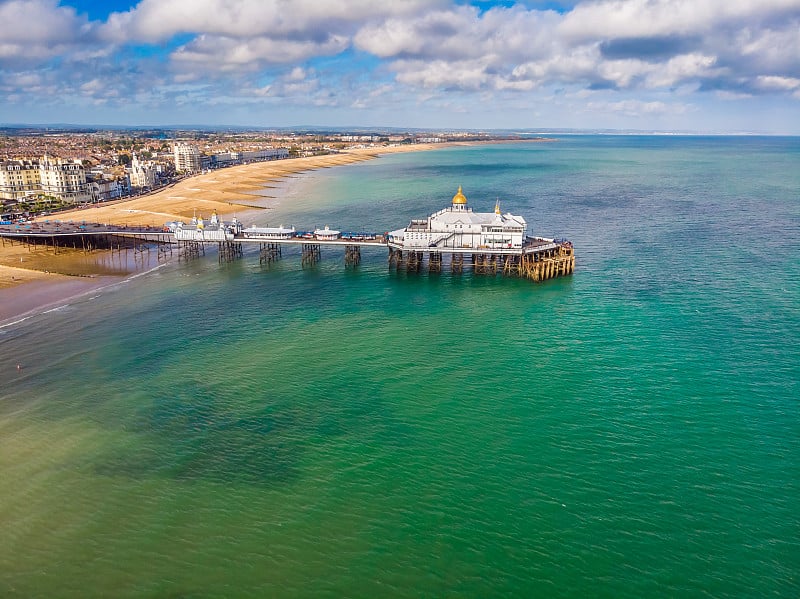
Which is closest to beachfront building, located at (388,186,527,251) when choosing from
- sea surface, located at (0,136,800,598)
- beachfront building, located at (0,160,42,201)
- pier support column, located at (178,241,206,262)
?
sea surface, located at (0,136,800,598)

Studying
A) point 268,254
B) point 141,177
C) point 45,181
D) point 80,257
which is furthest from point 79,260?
point 141,177

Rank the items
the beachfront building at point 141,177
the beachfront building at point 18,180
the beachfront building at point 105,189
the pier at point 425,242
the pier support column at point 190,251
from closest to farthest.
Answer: the pier at point 425,242, the pier support column at point 190,251, the beachfront building at point 18,180, the beachfront building at point 105,189, the beachfront building at point 141,177

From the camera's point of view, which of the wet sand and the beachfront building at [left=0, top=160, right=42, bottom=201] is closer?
the wet sand

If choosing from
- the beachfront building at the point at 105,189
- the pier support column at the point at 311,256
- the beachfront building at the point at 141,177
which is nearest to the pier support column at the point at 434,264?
the pier support column at the point at 311,256

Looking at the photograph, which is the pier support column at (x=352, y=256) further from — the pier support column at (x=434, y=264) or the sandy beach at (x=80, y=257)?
the sandy beach at (x=80, y=257)

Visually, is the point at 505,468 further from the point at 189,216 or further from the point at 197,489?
the point at 189,216

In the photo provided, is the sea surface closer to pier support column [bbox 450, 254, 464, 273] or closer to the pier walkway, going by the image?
the pier walkway
